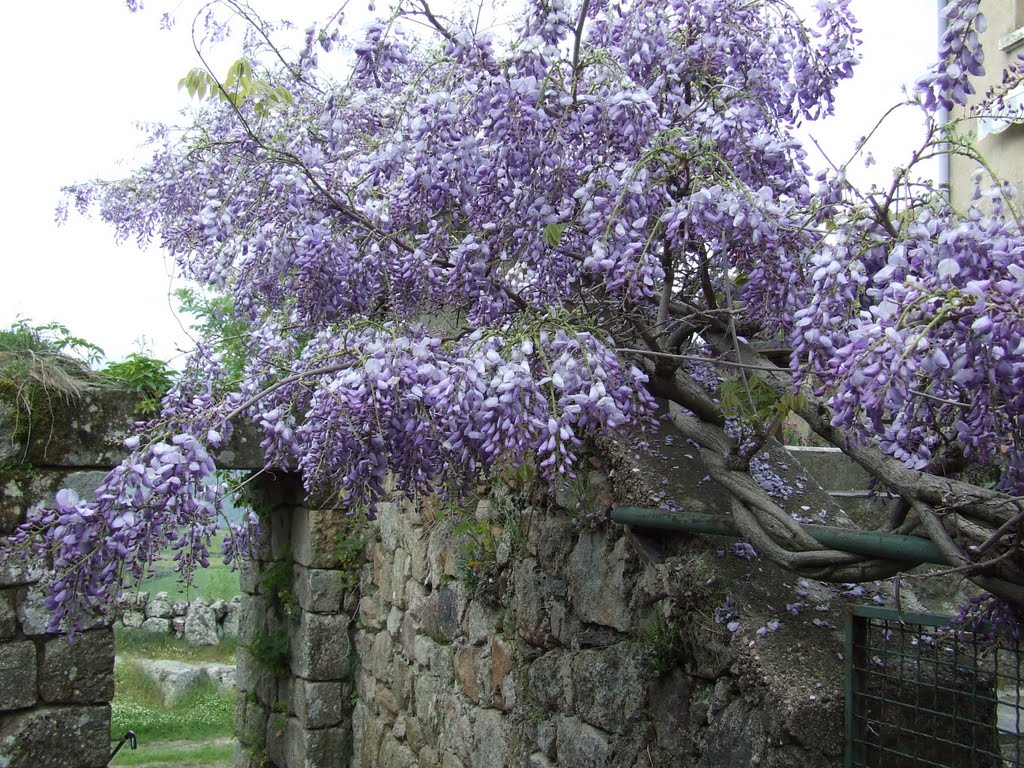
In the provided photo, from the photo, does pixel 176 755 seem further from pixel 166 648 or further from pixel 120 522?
pixel 120 522

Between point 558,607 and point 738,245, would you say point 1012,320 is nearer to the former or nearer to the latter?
point 738,245

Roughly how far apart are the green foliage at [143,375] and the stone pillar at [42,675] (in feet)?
1.40

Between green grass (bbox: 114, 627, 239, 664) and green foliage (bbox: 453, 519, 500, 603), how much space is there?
27.1ft

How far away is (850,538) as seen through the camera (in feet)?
6.02

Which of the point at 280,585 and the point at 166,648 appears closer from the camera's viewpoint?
the point at 280,585

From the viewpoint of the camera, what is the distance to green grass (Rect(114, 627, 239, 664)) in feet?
36.4

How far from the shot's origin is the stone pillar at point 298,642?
513cm

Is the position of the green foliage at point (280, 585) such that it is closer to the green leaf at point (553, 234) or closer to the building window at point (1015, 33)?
the green leaf at point (553, 234)

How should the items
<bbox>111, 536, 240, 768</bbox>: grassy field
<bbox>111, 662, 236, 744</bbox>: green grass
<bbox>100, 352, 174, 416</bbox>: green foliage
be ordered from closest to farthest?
1. <bbox>100, 352, 174, 416</bbox>: green foliage
2. <bbox>111, 536, 240, 768</bbox>: grassy field
3. <bbox>111, 662, 236, 744</bbox>: green grass

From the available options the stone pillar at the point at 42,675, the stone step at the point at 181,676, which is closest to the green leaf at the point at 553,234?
the stone pillar at the point at 42,675

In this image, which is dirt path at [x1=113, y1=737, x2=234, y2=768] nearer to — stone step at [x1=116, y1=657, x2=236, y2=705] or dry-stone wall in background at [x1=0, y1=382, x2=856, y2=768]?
stone step at [x1=116, y1=657, x2=236, y2=705]

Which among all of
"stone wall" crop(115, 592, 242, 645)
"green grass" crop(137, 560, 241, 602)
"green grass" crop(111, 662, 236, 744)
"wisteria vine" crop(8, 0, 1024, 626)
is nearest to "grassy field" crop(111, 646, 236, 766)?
"green grass" crop(111, 662, 236, 744)

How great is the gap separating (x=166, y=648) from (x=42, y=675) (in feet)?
25.8

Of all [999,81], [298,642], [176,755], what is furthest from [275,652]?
[999,81]
